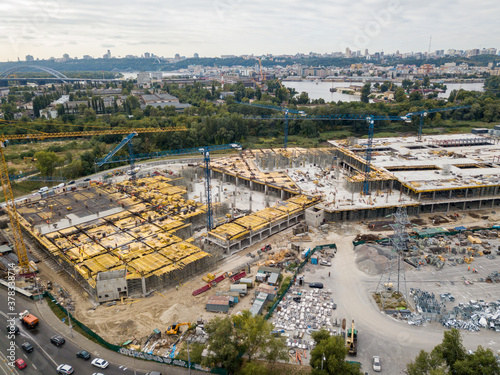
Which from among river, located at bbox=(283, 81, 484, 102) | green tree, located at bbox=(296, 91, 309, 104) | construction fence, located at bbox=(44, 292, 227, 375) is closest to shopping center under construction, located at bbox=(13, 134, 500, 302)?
construction fence, located at bbox=(44, 292, 227, 375)

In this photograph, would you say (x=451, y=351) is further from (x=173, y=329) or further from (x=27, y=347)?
(x=27, y=347)

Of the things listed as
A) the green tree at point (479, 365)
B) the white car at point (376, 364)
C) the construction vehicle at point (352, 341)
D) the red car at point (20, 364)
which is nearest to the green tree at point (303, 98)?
the construction vehicle at point (352, 341)

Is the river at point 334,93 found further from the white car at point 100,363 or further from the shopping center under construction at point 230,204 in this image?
the white car at point 100,363

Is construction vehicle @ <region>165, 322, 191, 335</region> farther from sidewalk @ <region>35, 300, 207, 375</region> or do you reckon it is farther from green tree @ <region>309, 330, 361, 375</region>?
green tree @ <region>309, 330, 361, 375</region>

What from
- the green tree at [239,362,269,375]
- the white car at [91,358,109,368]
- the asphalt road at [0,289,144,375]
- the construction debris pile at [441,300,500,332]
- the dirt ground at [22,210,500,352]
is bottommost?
the dirt ground at [22,210,500,352]

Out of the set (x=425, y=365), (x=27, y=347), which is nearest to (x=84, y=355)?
(x=27, y=347)

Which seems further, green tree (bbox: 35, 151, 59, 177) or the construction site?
green tree (bbox: 35, 151, 59, 177)

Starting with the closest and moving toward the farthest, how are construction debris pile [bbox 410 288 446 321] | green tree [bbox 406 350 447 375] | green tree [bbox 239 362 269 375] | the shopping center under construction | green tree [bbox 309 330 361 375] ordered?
1. green tree [bbox 406 350 447 375]
2. green tree [bbox 309 330 361 375]
3. green tree [bbox 239 362 269 375]
4. construction debris pile [bbox 410 288 446 321]
5. the shopping center under construction
